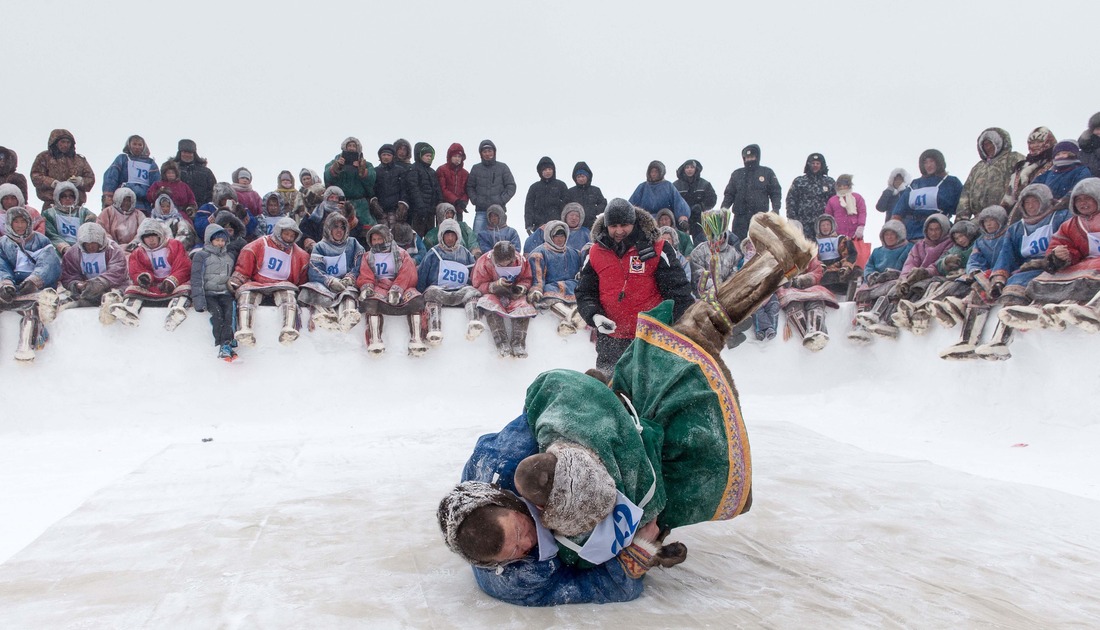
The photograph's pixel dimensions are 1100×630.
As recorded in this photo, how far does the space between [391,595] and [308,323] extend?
4.71 m

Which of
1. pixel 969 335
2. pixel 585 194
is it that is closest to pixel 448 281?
pixel 585 194

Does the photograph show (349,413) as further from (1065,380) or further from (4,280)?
(1065,380)

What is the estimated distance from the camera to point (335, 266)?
661 centimetres

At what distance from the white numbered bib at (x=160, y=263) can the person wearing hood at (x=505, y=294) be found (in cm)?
270

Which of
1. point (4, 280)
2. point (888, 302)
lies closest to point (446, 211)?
point (4, 280)

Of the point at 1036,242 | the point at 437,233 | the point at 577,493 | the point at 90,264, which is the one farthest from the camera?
the point at 437,233

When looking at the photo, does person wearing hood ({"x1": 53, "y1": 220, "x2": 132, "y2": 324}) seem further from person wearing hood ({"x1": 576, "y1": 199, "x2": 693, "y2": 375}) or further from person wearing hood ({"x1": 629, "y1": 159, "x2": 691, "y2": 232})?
person wearing hood ({"x1": 629, "y1": 159, "x2": 691, "y2": 232})

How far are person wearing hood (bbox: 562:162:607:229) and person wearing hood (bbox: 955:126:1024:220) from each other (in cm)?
360

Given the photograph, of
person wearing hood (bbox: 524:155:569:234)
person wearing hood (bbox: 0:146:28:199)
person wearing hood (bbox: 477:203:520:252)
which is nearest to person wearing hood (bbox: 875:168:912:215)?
person wearing hood (bbox: 524:155:569:234)

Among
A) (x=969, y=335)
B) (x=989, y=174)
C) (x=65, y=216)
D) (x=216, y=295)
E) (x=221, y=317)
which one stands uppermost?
(x=989, y=174)

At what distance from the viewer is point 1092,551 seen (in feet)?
8.27

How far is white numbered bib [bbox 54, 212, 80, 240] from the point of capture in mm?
6844

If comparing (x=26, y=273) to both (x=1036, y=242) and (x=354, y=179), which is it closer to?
(x=354, y=179)

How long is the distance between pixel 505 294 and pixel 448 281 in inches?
22.3
